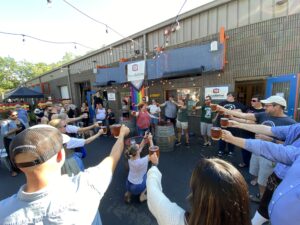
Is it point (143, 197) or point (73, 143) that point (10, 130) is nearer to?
point (73, 143)

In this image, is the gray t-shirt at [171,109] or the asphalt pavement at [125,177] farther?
the gray t-shirt at [171,109]

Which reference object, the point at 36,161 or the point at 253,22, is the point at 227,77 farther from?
the point at 36,161

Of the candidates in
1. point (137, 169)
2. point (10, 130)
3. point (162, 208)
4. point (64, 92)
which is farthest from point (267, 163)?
point (64, 92)

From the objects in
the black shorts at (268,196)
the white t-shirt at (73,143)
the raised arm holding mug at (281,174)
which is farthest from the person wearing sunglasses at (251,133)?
the white t-shirt at (73,143)

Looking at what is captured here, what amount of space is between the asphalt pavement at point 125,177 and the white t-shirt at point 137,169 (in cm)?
41

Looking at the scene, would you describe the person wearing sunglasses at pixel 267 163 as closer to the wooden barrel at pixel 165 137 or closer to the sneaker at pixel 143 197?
the sneaker at pixel 143 197

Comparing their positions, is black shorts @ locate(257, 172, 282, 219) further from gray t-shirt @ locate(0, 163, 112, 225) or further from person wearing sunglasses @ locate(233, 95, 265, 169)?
person wearing sunglasses @ locate(233, 95, 265, 169)

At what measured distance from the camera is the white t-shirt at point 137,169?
283cm

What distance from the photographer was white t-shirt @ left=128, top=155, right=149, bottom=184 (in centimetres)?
283

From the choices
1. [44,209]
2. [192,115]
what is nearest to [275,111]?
[44,209]

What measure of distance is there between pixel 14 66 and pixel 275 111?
39.6 metres

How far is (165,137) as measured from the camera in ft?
16.4

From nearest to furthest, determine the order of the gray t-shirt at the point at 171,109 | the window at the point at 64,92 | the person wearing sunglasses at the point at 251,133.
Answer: the person wearing sunglasses at the point at 251,133
the gray t-shirt at the point at 171,109
the window at the point at 64,92

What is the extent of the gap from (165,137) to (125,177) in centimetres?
176
